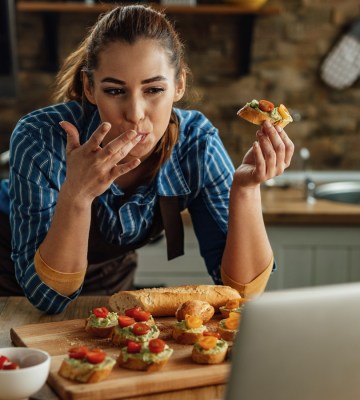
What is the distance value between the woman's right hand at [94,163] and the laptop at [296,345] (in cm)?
81

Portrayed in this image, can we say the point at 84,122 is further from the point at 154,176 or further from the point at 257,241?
the point at 257,241

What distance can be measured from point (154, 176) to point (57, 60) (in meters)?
2.02

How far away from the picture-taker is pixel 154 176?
2264 millimetres

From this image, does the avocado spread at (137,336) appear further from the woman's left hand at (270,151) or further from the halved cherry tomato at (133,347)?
the woman's left hand at (270,151)

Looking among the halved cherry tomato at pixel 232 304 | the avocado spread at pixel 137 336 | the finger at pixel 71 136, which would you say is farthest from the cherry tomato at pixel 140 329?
the finger at pixel 71 136

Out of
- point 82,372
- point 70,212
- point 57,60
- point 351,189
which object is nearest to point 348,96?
point 351,189

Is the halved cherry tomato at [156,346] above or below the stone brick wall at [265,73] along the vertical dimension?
below

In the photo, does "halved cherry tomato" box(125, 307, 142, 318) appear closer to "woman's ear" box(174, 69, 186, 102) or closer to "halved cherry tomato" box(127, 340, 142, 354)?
"halved cherry tomato" box(127, 340, 142, 354)

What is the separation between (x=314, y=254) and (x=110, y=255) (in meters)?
1.38

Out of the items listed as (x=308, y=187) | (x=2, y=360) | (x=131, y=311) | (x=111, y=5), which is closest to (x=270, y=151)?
(x=131, y=311)

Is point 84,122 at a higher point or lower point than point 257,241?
higher

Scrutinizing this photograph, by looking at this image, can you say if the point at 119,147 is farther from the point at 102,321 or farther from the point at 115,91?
the point at 102,321

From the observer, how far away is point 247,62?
416 centimetres

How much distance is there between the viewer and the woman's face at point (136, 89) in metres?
1.99
